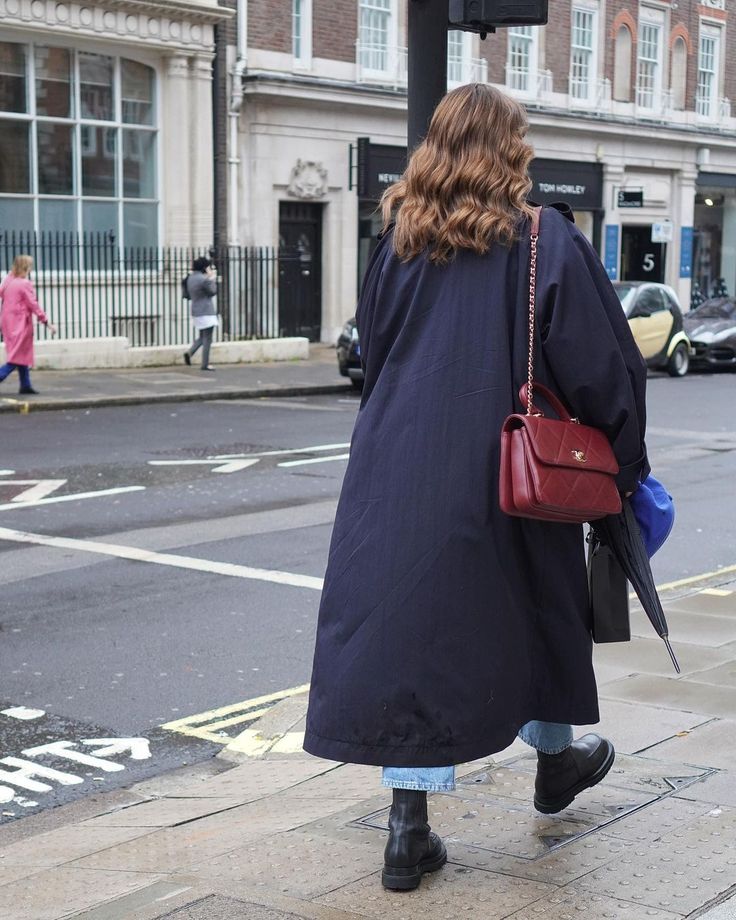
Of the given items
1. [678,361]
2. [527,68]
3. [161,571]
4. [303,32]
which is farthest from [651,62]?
[161,571]

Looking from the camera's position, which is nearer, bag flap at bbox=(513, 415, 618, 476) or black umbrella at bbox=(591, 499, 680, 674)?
bag flap at bbox=(513, 415, 618, 476)

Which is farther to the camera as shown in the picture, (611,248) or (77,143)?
(611,248)

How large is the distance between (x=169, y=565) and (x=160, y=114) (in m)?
17.2

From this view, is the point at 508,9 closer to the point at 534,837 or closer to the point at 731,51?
the point at 534,837

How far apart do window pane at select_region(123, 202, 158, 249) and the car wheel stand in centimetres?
919

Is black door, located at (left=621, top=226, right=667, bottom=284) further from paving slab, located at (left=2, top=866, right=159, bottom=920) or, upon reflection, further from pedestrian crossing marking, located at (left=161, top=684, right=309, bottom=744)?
paving slab, located at (left=2, top=866, right=159, bottom=920)

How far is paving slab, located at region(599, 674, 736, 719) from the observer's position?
197 inches

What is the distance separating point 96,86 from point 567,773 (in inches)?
817

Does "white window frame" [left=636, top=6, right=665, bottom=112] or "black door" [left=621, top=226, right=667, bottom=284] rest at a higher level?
"white window frame" [left=636, top=6, right=665, bottom=112]

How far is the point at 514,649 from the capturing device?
132 inches

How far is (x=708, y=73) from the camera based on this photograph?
122 ft

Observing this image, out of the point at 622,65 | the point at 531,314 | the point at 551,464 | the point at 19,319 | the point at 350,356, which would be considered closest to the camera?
the point at 551,464

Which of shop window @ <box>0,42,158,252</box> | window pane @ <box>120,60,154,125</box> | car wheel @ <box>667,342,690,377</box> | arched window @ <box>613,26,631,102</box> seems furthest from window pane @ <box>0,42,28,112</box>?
arched window @ <box>613,26,631,102</box>

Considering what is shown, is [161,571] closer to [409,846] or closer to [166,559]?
[166,559]
